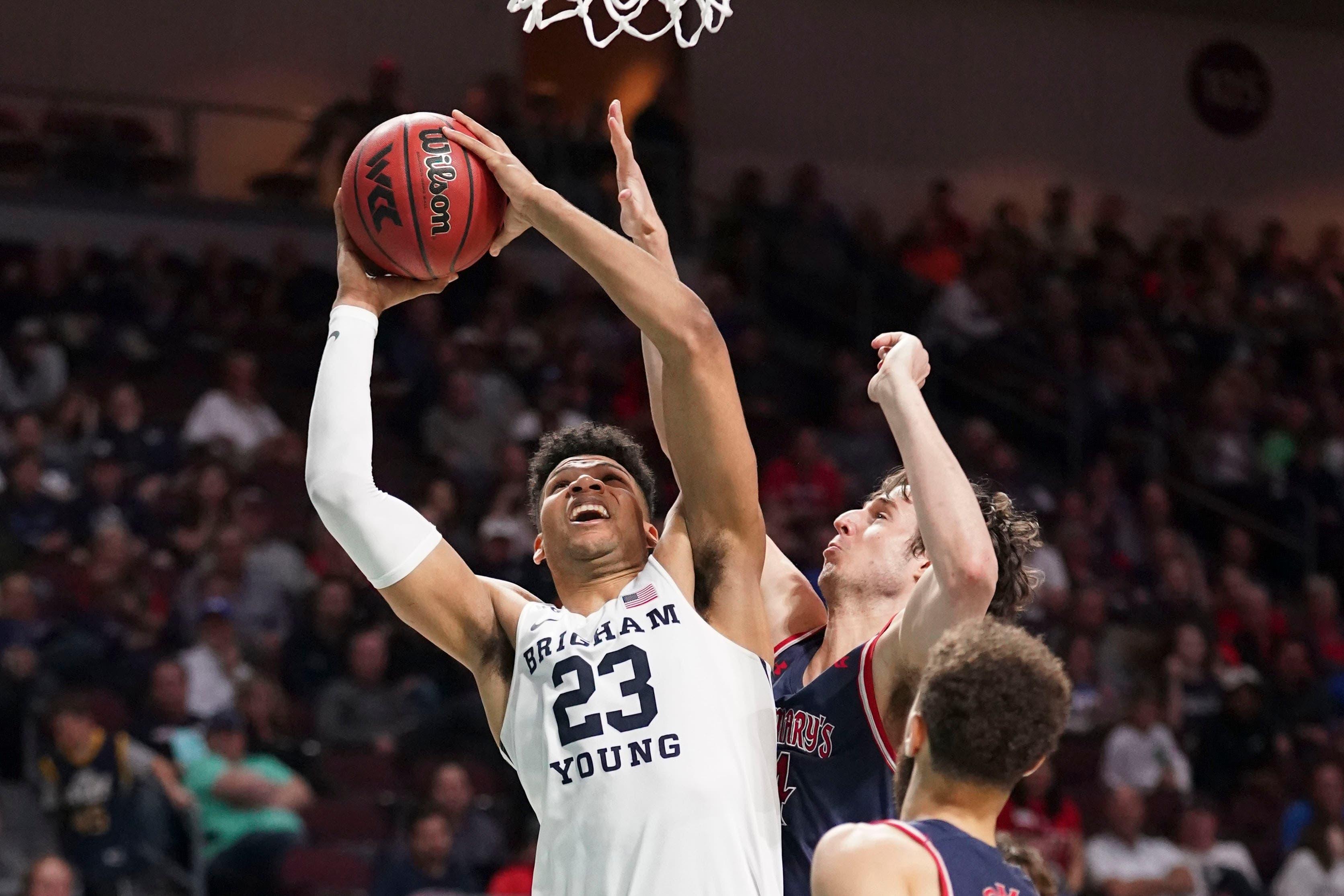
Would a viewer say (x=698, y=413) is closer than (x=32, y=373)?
Yes

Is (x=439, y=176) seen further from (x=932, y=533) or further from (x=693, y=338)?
(x=932, y=533)

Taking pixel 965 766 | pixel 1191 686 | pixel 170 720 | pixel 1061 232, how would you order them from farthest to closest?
pixel 1061 232 → pixel 1191 686 → pixel 170 720 → pixel 965 766

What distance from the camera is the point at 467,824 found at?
25.7 feet

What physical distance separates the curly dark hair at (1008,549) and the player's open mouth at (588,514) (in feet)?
2.12

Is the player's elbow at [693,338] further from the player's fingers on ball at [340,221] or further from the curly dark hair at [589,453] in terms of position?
the player's fingers on ball at [340,221]

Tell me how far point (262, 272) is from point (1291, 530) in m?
8.12

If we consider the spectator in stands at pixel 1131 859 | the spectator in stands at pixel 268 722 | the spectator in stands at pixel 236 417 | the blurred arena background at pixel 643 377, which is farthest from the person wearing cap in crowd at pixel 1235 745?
the spectator in stands at pixel 236 417

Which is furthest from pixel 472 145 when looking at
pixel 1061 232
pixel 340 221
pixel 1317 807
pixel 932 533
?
pixel 1061 232

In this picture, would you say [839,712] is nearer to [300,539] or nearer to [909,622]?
[909,622]

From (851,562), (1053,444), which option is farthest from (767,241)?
(851,562)

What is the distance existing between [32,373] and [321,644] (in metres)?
3.10

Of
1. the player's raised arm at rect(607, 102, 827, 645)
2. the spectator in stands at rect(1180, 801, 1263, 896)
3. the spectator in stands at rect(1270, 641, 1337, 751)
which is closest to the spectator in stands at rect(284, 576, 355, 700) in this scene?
the spectator in stands at rect(1180, 801, 1263, 896)

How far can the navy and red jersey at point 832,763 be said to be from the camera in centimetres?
350

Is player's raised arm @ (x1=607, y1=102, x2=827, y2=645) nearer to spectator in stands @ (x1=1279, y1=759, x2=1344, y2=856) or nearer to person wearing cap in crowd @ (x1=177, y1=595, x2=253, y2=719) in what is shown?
person wearing cap in crowd @ (x1=177, y1=595, x2=253, y2=719)
